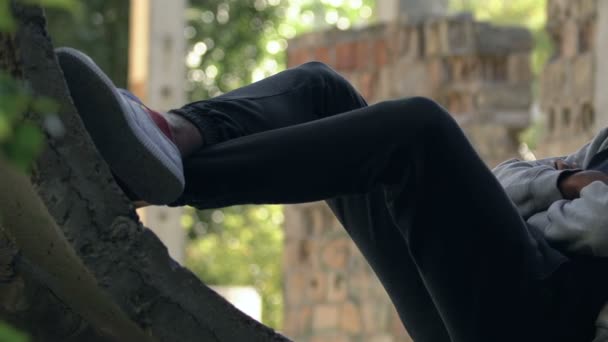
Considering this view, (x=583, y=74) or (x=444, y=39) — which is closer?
(x=583, y=74)

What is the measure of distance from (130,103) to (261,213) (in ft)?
53.7

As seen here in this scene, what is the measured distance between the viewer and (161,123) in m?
2.07

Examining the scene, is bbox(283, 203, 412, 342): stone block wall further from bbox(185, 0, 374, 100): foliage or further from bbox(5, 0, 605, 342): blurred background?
bbox(185, 0, 374, 100): foliage

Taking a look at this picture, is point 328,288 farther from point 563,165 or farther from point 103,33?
point 103,33

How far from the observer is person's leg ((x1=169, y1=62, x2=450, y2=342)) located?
2129 mm

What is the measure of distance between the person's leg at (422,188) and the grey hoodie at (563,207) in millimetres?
81

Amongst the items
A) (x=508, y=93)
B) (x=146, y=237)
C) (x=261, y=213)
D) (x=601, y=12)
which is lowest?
(x=261, y=213)

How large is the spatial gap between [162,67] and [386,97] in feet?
3.81

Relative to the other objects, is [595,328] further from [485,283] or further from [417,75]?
[417,75]

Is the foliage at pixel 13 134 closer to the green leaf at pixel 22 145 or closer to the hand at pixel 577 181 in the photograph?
the green leaf at pixel 22 145

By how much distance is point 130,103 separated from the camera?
198cm

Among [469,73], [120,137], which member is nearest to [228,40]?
[469,73]

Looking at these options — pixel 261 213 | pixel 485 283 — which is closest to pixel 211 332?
pixel 485 283

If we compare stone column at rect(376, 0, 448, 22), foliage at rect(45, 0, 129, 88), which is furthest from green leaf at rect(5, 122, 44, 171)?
foliage at rect(45, 0, 129, 88)
